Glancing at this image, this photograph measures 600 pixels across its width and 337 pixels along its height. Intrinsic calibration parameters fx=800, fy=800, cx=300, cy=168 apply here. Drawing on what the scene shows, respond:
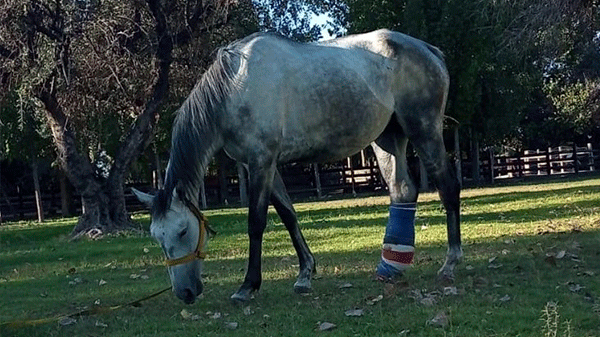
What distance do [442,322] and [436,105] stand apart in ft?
9.16

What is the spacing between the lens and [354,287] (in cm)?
671

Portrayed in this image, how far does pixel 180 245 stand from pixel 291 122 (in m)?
1.36

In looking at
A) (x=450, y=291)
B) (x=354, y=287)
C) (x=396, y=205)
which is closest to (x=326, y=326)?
(x=450, y=291)

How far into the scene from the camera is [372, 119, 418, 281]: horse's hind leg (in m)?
7.16

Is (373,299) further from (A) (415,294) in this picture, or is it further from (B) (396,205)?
(B) (396,205)

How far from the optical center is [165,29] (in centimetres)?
1666

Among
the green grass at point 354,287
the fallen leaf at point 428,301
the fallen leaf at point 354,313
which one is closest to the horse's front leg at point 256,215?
the green grass at point 354,287

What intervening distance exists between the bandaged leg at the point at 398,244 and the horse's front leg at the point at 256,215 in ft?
3.87

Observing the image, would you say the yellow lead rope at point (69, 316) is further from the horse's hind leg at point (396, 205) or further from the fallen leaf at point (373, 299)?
the horse's hind leg at point (396, 205)

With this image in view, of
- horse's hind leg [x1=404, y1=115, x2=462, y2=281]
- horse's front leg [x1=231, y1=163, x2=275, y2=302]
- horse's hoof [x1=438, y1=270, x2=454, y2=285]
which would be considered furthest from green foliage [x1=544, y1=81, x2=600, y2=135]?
horse's front leg [x1=231, y1=163, x2=275, y2=302]

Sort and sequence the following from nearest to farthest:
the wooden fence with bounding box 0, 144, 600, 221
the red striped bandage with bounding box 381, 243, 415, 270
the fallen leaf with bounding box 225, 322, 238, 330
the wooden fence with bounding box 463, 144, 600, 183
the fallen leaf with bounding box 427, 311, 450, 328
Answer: the fallen leaf with bounding box 427, 311, 450, 328 < the fallen leaf with bounding box 225, 322, 238, 330 < the red striped bandage with bounding box 381, 243, 415, 270 < the wooden fence with bounding box 0, 144, 600, 221 < the wooden fence with bounding box 463, 144, 600, 183

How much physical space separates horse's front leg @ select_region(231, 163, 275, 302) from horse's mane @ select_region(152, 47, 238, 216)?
41 centimetres

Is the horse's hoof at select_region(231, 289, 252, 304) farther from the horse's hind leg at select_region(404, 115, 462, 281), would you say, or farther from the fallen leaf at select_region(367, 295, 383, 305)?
the horse's hind leg at select_region(404, 115, 462, 281)

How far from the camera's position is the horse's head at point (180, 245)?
602 cm
